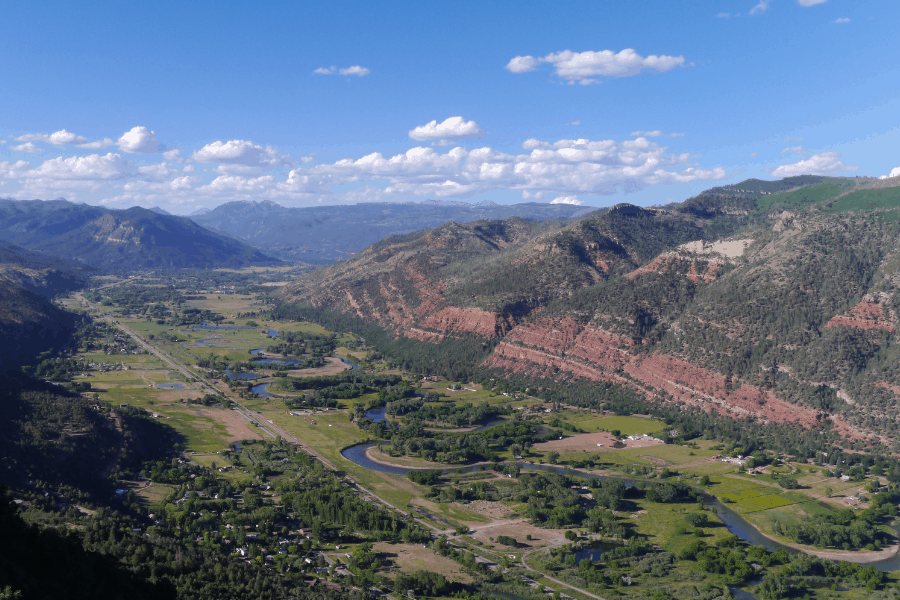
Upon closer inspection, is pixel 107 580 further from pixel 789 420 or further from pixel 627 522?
pixel 789 420

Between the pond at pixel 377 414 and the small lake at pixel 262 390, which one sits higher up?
the small lake at pixel 262 390

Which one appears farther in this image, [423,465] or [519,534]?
[423,465]

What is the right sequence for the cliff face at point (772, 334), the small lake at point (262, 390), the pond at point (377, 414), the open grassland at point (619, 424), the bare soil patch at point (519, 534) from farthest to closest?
the small lake at point (262, 390) → the pond at point (377, 414) → the open grassland at point (619, 424) → the cliff face at point (772, 334) → the bare soil patch at point (519, 534)

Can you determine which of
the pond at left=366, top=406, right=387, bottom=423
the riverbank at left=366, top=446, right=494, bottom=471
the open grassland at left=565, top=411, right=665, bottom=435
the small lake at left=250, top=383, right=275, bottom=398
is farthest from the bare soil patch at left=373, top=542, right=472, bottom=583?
the small lake at left=250, top=383, right=275, bottom=398

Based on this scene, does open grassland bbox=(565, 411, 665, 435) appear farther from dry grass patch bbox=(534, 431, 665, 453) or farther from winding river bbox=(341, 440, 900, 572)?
winding river bbox=(341, 440, 900, 572)

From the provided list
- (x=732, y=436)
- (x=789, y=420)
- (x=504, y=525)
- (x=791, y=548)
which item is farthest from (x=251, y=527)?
(x=789, y=420)

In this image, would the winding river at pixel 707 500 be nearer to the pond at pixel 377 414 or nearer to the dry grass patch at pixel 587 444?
the dry grass patch at pixel 587 444

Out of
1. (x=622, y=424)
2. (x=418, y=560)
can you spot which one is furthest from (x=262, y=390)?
(x=418, y=560)

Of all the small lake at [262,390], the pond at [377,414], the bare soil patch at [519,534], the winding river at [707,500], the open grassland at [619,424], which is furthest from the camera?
the small lake at [262,390]

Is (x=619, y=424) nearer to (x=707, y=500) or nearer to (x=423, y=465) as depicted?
(x=707, y=500)

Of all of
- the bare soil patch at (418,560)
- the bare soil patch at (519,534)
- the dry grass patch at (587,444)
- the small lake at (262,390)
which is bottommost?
the bare soil patch at (519,534)

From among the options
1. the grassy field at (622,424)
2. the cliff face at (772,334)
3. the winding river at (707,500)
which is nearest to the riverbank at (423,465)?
the winding river at (707,500)
